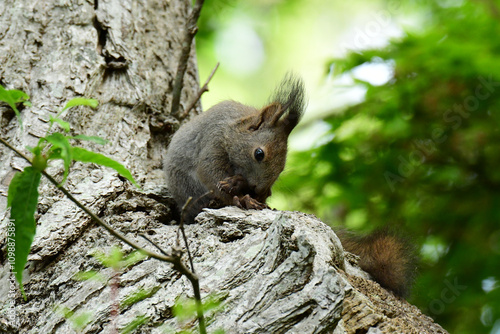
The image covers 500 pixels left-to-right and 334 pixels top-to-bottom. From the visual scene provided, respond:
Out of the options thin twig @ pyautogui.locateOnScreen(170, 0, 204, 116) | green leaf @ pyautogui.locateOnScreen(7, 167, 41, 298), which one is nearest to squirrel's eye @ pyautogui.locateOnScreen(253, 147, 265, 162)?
thin twig @ pyautogui.locateOnScreen(170, 0, 204, 116)

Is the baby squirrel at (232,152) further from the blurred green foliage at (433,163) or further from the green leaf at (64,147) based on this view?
the green leaf at (64,147)

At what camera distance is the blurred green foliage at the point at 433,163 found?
3369 millimetres

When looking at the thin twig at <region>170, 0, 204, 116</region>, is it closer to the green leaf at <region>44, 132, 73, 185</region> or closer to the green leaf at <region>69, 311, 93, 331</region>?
the green leaf at <region>69, 311, 93, 331</region>

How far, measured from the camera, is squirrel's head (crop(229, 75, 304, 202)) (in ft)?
10.6

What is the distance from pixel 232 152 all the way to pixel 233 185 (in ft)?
0.91

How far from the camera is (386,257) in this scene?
2.64 meters

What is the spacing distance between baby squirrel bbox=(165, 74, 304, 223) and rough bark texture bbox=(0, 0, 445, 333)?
0.18 meters

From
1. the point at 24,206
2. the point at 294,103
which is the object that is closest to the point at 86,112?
the point at 294,103

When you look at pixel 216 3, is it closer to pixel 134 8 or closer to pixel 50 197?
pixel 134 8

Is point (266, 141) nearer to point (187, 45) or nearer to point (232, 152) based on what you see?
point (232, 152)

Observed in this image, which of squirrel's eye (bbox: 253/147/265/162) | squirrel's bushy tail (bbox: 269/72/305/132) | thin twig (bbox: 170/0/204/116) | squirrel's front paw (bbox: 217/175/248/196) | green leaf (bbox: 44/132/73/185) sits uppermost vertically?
thin twig (bbox: 170/0/204/116)

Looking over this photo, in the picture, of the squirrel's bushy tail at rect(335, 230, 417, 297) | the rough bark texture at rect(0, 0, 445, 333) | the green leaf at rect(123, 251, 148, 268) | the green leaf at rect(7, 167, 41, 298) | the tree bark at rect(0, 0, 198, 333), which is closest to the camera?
the green leaf at rect(7, 167, 41, 298)

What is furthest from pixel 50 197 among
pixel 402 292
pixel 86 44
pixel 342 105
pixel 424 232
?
pixel 424 232

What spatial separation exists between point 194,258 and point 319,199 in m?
1.72
